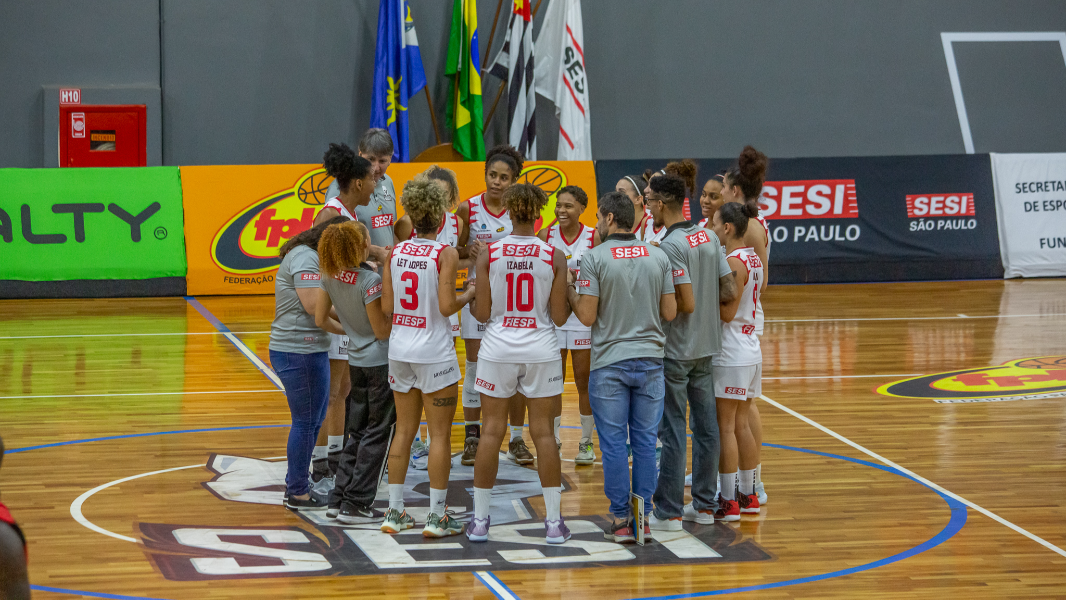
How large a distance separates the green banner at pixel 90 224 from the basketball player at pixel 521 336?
9.72 metres

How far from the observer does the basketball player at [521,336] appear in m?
5.38

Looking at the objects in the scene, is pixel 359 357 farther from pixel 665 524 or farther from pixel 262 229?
pixel 262 229

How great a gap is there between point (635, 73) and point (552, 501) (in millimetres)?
13536

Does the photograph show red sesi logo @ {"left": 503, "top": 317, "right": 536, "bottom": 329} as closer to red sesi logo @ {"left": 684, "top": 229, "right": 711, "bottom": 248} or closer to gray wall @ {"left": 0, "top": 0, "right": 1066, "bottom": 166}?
red sesi logo @ {"left": 684, "top": 229, "right": 711, "bottom": 248}

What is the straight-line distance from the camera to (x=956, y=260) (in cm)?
1586

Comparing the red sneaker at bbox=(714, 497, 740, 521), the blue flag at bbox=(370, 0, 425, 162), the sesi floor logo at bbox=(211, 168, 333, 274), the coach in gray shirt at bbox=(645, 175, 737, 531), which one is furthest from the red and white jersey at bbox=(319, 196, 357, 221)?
the blue flag at bbox=(370, 0, 425, 162)

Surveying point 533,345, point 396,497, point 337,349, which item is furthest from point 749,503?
point 337,349

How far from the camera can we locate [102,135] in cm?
1633

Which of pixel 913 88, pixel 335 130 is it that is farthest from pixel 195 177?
pixel 913 88

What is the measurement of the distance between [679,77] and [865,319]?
6870mm

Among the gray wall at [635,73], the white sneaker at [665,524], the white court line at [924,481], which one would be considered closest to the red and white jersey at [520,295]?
the white sneaker at [665,524]

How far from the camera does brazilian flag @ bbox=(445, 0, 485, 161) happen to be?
54.9ft

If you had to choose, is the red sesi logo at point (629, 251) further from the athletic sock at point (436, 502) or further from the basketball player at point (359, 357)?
the athletic sock at point (436, 502)

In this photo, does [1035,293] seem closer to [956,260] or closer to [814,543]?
[956,260]
